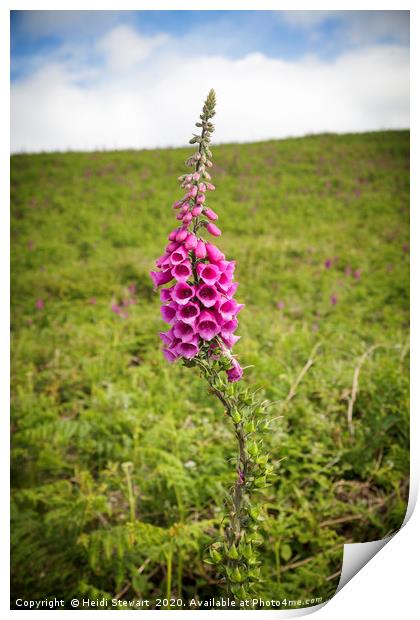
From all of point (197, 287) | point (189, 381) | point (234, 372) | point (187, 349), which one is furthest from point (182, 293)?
point (189, 381)

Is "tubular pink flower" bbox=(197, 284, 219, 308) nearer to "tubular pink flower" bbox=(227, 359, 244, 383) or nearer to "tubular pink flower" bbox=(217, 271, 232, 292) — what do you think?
"tubular pink flower" bbox=(217, 271, 232, 292)

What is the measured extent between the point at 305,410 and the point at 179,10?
7.95ft

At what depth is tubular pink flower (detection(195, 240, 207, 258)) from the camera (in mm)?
1237

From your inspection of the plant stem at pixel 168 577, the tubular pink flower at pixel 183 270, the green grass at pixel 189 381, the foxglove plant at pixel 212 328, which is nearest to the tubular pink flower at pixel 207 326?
the foxglove plant at pixel 212 328

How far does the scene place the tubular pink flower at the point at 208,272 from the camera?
4.00 feet

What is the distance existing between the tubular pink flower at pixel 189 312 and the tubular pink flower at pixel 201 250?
13cm

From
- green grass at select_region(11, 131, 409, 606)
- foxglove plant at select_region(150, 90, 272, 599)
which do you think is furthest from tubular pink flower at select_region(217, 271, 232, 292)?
green grass at select_region(11, 131, 409, 606)

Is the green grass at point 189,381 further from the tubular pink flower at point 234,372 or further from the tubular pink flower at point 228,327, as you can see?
the tubular pink flower at point 228,327

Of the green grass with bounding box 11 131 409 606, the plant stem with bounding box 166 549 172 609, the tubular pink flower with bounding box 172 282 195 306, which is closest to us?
the tubular pink flower with bounding box 172 282 195 306

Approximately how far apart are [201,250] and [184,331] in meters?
0.22

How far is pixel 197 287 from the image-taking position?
125 centimetres

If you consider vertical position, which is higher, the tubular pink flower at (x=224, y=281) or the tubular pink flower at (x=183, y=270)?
the tubular pink flower at (x=183, y=270)
